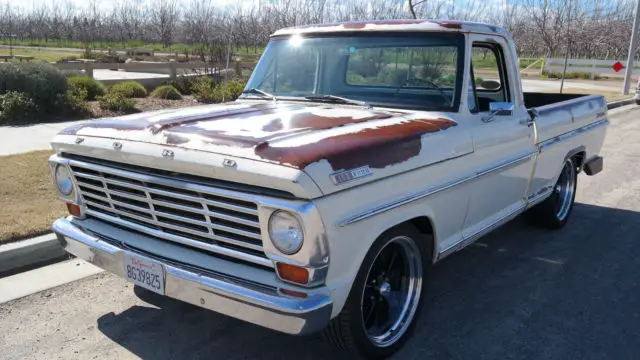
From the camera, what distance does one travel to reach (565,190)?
595 centimetres

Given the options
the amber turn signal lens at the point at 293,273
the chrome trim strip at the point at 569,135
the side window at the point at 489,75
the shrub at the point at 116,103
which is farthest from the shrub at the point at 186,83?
the amber turn signal lens at the point at 293,273

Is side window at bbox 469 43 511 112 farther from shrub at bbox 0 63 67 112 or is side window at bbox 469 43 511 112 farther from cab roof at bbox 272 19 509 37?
shrub at bbox 0 63 67 112

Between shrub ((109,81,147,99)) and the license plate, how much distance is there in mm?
10489

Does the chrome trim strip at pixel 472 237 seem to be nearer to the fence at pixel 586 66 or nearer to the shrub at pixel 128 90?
the shrub at pixel 128 90

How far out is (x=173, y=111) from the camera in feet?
12.8

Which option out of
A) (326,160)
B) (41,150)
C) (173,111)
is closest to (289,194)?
(326,160)

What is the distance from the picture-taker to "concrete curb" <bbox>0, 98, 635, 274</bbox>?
172 inches

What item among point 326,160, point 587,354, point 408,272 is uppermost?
point 326,160

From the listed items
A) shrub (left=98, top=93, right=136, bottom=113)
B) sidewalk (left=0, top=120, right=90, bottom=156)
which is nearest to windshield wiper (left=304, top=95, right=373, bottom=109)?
sidewalk (left=0, top=120, right=90, bottom=156)

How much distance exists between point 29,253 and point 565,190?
202 inches

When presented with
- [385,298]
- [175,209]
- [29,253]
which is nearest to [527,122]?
[385,298]

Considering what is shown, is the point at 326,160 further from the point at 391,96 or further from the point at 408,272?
the point at 391,96

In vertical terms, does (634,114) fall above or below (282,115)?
below

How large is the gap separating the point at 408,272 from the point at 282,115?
1269mm
